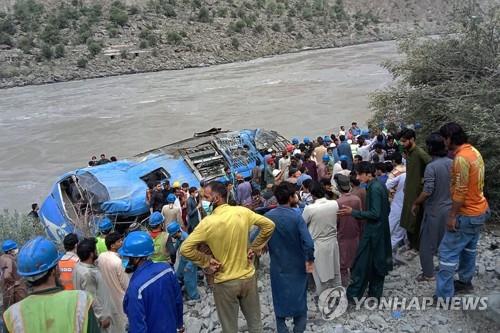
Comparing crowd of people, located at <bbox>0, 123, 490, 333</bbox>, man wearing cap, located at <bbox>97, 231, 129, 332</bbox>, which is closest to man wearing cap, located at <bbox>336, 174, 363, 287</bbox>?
crowd of people, located at <bbox>0, 123, 490, 333</bbox>

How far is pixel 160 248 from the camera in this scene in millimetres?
5398

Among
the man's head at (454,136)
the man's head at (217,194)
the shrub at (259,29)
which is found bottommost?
the shrub at (259,29)

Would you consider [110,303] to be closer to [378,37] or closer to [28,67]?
[28,67]

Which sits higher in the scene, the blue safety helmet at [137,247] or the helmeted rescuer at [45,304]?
the helmeted rescuer at [45,304]

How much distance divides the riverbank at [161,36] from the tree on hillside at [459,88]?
33727 mm

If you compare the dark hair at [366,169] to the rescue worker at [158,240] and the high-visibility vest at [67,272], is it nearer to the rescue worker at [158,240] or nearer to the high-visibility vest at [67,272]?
the rescue worker at [158,240]

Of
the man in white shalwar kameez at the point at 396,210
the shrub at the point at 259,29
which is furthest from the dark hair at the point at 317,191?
the shrub at the point at 259,29

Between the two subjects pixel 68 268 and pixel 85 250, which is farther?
pixel 68 268

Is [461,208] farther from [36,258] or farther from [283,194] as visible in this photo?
[36,258]

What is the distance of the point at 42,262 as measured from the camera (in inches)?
107

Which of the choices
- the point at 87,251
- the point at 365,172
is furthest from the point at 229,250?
the point at 365,172

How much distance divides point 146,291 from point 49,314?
850 millimetres

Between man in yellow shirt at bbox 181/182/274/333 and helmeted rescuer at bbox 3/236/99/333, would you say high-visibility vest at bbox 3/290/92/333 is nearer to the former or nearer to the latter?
helmeted rescuer at bbox 3/236/99/333

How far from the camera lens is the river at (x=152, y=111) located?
65.1 ft
